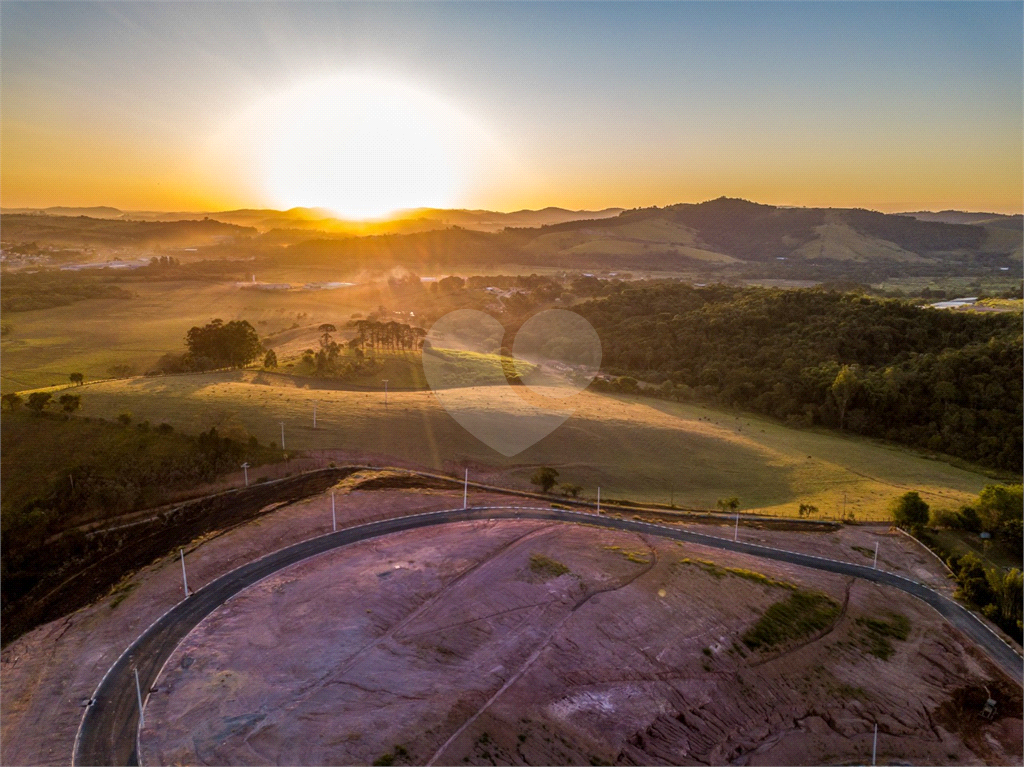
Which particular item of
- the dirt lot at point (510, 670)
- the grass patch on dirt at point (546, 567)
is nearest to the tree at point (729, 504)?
the dirt lot at point (510, 670)

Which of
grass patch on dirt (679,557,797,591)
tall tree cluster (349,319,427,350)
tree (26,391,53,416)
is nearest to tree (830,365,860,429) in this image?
grass patch on dirt (679,557,797,591)

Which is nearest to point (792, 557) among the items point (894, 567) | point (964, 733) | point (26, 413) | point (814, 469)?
point (894, 567)

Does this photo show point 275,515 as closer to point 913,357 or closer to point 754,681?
point 754,681

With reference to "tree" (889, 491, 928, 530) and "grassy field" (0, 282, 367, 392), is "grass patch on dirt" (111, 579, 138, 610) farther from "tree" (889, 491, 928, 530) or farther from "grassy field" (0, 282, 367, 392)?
"tree" (889, 491, 928, 530)

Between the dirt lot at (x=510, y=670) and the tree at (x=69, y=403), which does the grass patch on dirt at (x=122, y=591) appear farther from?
the tree at (x=69, y=403)

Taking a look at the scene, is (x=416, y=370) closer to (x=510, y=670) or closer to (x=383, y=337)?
(x=383, y=337)
